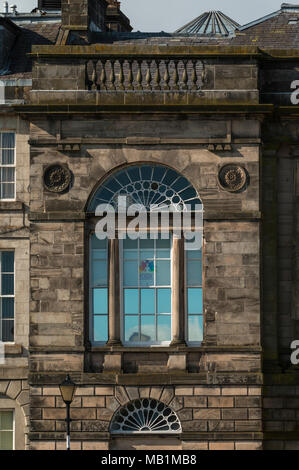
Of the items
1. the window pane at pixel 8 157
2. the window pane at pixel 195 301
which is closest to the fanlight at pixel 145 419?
the window pane at pixel 195 301

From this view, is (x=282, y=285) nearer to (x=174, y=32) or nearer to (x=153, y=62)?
(x=153, y=62)

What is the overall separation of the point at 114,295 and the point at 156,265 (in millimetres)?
1380

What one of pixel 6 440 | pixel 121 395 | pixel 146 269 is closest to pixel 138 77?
pixel 146 269

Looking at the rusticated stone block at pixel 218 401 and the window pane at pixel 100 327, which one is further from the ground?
the window pane at pixel 100 327

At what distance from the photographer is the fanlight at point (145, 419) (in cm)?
4012

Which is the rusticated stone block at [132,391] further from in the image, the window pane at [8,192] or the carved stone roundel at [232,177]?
the window pane at [8,192]

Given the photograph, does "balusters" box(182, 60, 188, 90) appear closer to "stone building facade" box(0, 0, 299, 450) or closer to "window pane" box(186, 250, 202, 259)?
"stone building facade" box(0, 0, 299, 450)

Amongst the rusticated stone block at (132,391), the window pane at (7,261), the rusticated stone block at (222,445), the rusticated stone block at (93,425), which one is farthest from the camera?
the window pane at (7,261)

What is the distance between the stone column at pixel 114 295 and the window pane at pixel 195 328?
1866 millimetres

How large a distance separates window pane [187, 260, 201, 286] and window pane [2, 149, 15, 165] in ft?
18.2

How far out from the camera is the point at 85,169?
40438 millimetres

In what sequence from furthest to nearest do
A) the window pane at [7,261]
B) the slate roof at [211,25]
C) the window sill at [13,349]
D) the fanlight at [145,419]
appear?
1. the slate roof at [211,25]
2. the window pane at [7,261]
3. the window sill at [13,349]
4. the fanlight at [145,419]

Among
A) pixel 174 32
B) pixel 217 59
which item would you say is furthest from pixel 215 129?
pixel 174 32

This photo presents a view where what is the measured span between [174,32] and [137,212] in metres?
8.85
